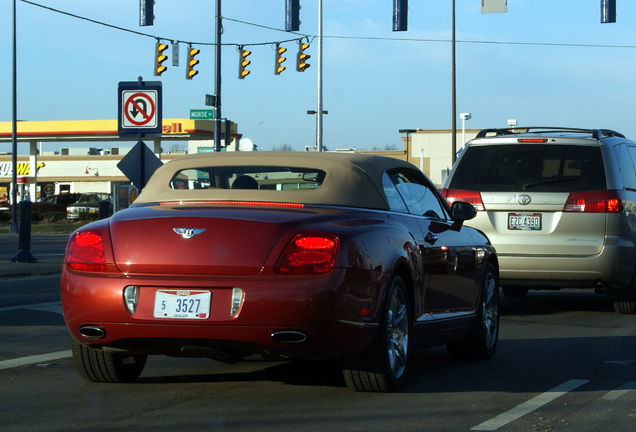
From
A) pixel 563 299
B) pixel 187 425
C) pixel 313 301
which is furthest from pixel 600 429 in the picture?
pixel 563 299

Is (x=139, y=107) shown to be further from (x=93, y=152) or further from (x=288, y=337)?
(x=93, y=152)

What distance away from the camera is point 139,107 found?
15.0 metres

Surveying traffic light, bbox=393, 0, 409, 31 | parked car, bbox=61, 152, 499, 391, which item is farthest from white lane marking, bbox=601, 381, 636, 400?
traffic light, bbox=393, 0, 409, 31

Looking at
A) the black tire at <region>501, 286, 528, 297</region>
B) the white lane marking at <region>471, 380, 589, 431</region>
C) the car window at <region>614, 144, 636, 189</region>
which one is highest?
the car window at <region>614, 144, 636, 189</region>

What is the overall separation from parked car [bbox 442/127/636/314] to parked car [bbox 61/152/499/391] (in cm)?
444

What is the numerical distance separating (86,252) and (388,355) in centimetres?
190

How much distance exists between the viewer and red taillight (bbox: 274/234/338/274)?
5781 millimetres

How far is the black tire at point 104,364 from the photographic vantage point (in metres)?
6.64

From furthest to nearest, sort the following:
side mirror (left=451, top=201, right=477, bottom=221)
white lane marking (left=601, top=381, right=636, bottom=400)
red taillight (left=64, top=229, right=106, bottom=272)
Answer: side mirror (left=451, top=201, right=477, bottom=221), white lane marking (left=601, top=381, right=636, bottom=400), red taillight (left=64, top=229, right=106, bottom=272)

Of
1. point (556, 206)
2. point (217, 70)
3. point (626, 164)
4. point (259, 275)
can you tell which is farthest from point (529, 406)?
point (217, 70)

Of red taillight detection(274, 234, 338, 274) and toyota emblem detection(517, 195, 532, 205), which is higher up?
toyota emblem detection(517, 195, 532, 205)

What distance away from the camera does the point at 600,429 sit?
559 cm

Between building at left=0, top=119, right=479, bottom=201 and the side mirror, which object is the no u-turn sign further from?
building at left=0, top=119, right=479, bottom=201

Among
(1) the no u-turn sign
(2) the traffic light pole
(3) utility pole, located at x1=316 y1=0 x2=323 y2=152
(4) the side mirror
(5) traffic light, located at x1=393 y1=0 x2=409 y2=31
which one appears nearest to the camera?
(4) the side mirror
